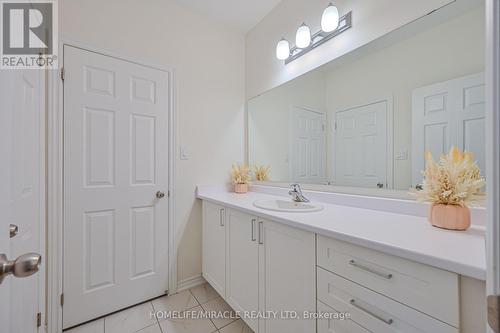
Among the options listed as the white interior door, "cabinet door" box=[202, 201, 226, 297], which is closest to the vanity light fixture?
the white interior door

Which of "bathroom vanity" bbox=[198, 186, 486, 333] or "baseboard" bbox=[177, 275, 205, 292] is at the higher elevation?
"bathroom vanity" bbox=[198, 186, 486, 333]

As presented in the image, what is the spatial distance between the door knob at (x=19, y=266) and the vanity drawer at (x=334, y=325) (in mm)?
957

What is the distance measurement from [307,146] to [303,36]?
2.68 ft

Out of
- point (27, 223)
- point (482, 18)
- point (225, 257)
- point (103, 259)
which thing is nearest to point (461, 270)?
point (482, 18)

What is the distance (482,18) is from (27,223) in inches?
83.2

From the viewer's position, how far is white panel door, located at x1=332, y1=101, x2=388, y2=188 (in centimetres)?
124

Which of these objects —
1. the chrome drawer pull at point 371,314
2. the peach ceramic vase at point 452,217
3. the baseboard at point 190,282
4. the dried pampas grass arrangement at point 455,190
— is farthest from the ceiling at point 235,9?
the baseboard at point 190,282

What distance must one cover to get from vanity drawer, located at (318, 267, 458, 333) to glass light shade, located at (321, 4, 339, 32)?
4.70ft

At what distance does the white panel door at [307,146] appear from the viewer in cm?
159

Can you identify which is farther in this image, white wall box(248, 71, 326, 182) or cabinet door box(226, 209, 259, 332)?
white wall box(248, 71, 326, 182)

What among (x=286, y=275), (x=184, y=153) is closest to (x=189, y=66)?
(x=184, y=153)

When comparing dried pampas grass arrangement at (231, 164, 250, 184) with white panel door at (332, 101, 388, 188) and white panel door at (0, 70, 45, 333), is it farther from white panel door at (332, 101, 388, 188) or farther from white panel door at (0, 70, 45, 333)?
white panel door at (0, 70, 45, 333)

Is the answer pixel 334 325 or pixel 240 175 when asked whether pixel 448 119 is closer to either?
pixel 334 325

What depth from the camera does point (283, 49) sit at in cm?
178
